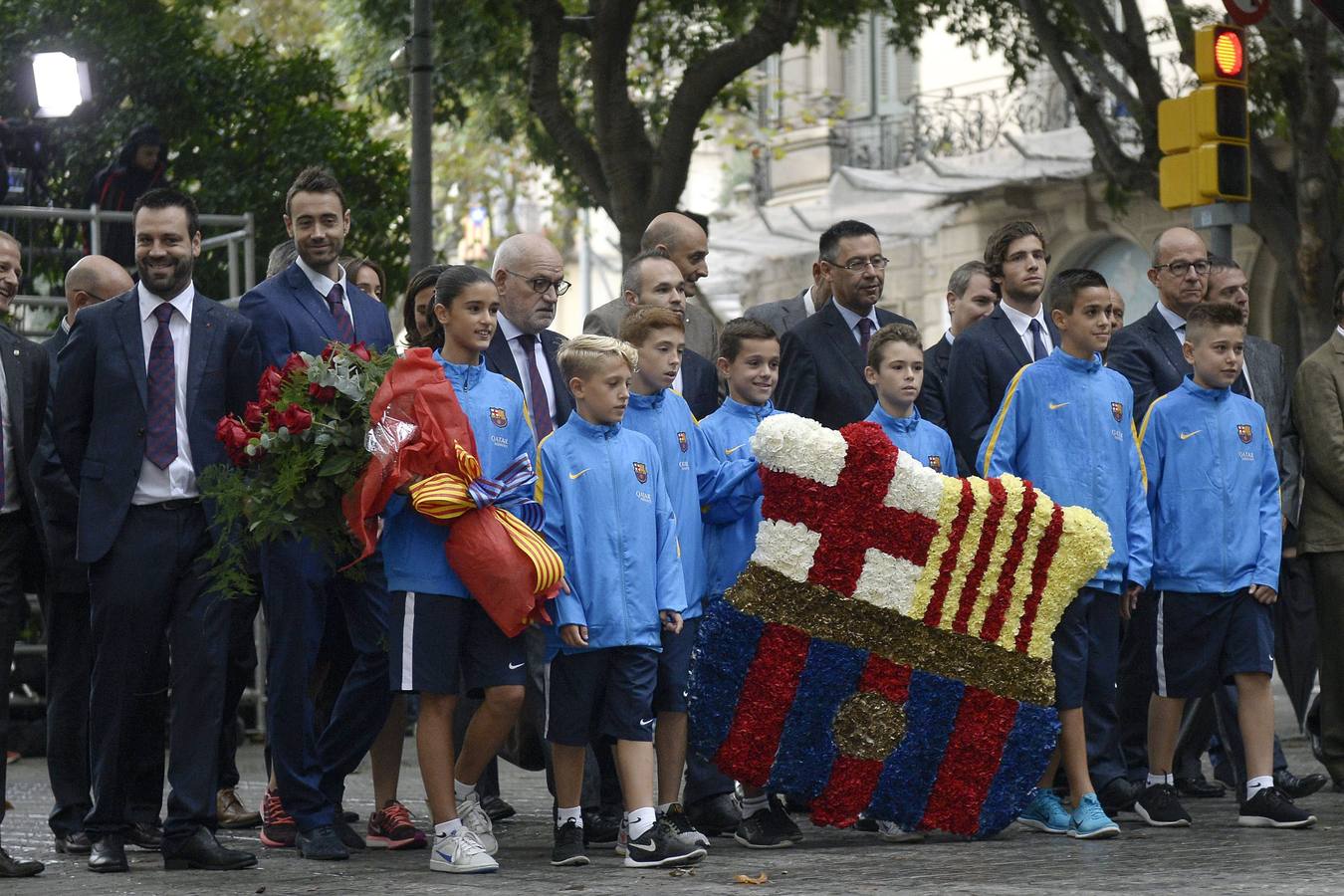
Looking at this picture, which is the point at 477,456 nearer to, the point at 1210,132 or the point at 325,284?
the point at 325,284

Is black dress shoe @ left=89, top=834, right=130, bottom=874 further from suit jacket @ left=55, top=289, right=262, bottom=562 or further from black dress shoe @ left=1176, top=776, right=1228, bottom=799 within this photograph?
black dress shoe @ left=1176, top=776, right=1228, bottom=799

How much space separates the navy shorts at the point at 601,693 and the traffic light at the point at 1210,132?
6.18 m

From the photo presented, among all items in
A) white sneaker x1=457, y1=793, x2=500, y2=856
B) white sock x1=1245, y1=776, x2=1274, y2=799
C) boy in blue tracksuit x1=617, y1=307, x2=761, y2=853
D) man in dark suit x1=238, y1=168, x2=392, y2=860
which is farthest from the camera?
white sock x1=1245, y1=776, x2=1274, y2=799

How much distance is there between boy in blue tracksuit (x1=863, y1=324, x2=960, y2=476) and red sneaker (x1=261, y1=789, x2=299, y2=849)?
2.70m

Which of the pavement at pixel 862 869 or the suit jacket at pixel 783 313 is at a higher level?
the suit jacket at pixel 783 313

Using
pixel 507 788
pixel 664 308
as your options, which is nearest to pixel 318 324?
pixel 664 308

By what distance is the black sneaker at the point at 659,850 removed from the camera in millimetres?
7629

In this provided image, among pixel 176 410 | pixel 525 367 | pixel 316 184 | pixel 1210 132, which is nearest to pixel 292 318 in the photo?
pixel 316 184

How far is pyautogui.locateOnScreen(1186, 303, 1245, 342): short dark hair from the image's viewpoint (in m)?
8.98

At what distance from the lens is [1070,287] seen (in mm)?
8727

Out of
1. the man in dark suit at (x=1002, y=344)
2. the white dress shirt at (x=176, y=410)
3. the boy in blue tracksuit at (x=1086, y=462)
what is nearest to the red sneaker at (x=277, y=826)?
the white dress shirt at (x=176, y=410)

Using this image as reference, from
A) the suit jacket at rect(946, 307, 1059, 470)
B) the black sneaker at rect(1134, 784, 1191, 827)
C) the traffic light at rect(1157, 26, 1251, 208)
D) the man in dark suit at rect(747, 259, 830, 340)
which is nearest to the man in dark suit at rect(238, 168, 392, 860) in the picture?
the man in dark suit at rect(747, 259, 830, 340)

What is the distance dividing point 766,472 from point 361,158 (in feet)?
40.6

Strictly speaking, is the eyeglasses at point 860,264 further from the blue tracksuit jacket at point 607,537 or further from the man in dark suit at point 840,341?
the blue tracksuit jacket at point 607,537
